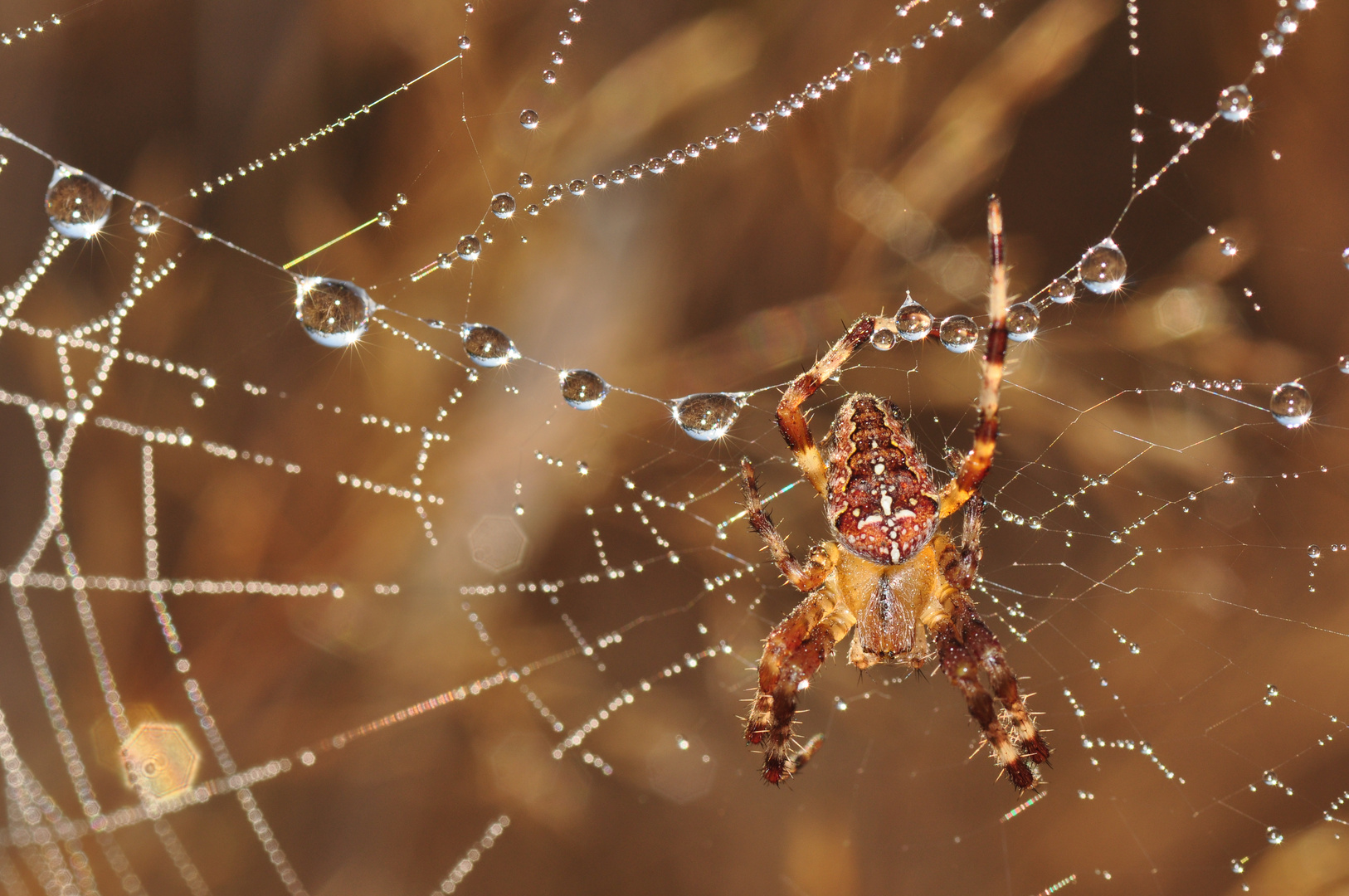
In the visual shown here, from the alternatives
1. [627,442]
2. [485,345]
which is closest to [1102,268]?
[485,345]

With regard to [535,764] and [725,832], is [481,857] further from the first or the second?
[725,832]

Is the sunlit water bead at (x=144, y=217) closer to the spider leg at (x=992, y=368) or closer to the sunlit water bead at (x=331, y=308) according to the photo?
the sunlit water bead at (x=331, y=308)

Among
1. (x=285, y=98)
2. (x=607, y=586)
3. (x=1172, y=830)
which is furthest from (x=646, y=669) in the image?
(x=285, y=98)

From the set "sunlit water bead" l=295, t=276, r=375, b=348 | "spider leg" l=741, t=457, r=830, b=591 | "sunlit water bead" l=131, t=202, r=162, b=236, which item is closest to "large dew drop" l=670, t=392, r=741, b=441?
"spider leg" l=741, t=457, r=830, b=591

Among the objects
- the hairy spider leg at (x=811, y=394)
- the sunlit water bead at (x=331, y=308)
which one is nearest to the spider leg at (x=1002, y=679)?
the hairy spider leg at (x=811, y=394)

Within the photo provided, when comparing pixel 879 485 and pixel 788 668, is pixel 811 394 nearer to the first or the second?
pixel 879 485
